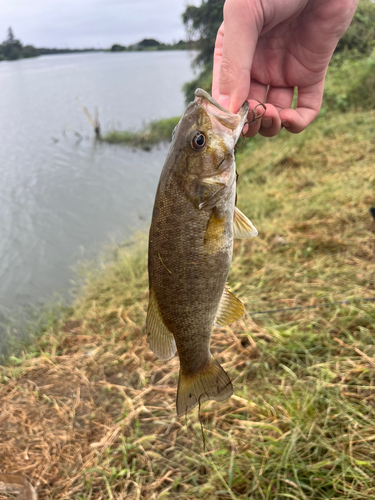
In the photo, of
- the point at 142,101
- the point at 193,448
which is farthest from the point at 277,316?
the point at 142,101

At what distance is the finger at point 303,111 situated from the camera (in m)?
2.17

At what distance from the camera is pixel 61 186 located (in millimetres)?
13398

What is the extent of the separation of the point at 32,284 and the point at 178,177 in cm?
726

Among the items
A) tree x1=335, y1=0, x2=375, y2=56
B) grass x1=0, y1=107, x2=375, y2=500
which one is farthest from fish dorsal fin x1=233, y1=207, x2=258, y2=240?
tree x1=335, y1=0, x2=375, y2=56

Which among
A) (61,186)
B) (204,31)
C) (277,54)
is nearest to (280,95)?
(277,54)

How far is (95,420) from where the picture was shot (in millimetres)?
3355

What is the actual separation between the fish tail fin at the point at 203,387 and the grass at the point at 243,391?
0.99m

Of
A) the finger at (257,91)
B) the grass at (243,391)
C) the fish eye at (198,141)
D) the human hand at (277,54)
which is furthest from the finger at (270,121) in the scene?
the grass at (243,391)

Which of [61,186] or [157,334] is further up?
[157,334]

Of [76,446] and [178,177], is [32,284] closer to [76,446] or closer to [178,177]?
[76,446]

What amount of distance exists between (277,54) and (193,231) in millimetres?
1817

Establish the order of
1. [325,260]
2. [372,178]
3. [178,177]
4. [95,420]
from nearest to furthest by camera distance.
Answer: [178,177]
[95,420]
[325,260]
[372,178]

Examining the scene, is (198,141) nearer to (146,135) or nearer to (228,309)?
(228,309)

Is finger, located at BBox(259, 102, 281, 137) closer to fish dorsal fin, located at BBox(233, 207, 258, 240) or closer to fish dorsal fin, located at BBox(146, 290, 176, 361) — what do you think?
fish dorsal fin, located at BBox(233, 207, 258, 240)
